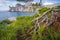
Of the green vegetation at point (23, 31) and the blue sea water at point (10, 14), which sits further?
the blue sea water at point (10, 14)

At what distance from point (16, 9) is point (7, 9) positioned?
0.38ft

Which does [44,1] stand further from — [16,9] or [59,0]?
[16,9]

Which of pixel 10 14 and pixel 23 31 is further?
pixel 10 14

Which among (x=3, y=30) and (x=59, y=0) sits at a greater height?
(x=59, y=0)

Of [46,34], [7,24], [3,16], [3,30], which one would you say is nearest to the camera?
[46,34]

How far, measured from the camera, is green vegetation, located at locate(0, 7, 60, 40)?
189cm

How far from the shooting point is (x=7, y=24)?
7.13 feet

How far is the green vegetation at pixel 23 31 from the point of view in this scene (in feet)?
6.19

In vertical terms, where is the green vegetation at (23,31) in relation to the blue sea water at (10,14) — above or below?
below

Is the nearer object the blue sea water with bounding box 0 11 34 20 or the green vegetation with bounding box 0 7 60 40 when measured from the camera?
the green vegetation with bounding box 0 7 60 40

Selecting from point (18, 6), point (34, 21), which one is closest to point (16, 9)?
point (18, 6)

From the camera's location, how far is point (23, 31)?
2.03 metres

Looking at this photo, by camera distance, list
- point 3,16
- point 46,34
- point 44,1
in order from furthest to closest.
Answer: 1. point 44,1
2. point 3,16
3. point 46,34

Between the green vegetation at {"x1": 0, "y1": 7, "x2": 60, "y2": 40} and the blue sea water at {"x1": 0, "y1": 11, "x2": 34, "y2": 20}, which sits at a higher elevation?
the blue sea water at {"x1": 0, "y1": 11, "x2": 34, "y2": 20}
